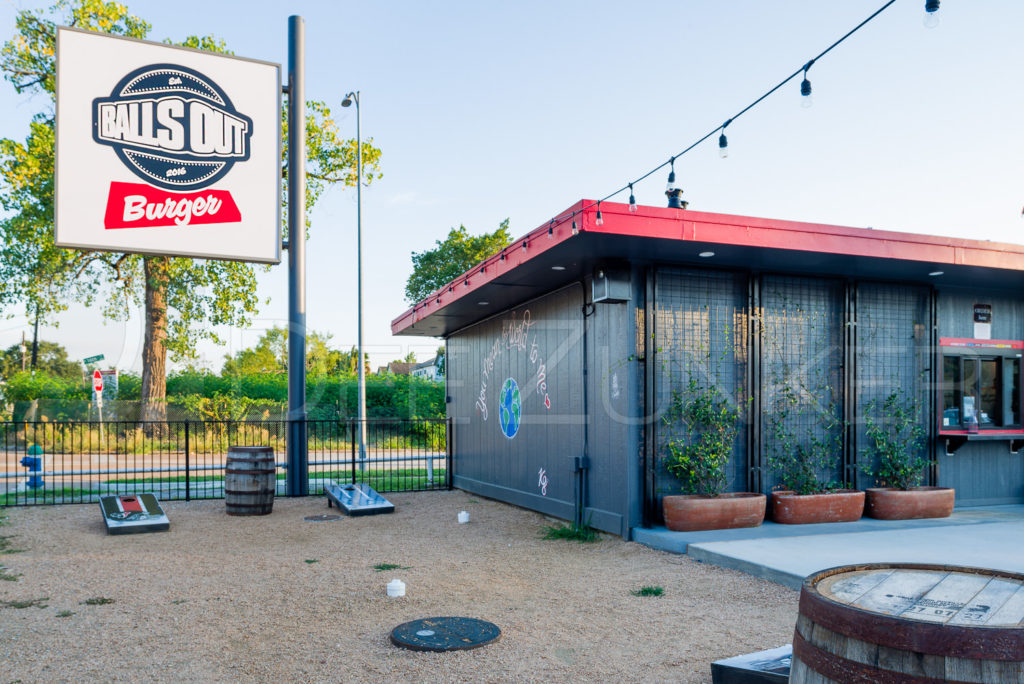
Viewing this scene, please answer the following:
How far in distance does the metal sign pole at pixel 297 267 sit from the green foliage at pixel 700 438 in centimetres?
630

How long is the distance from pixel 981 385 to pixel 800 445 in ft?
10.3

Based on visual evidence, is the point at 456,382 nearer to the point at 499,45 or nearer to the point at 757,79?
the point at 499,45

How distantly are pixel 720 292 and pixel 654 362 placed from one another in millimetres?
1198

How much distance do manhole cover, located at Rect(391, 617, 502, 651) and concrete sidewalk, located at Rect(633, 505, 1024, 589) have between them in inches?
97.4

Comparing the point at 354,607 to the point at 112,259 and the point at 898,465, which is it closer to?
the point at 898,465

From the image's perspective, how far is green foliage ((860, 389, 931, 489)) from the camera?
8.32 meters

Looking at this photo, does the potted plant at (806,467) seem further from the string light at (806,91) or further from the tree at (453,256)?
the tree at (453,256)

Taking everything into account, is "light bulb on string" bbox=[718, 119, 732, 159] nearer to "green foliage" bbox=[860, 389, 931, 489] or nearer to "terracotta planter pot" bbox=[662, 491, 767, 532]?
"terracotta planter pot" bbox=[662, 491, 767, 532]

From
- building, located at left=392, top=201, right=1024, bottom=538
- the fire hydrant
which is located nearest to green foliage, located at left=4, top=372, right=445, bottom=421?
the fire hydrant

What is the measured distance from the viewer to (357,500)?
1002 centimetres

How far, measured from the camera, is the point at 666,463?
746 cm

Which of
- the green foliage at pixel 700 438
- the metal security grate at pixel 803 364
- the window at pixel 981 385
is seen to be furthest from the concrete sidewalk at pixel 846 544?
the window at pixel 981 385

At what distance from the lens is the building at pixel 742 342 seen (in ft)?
23.7

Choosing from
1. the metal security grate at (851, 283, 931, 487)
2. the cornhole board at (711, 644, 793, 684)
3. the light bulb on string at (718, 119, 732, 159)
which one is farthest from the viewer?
the metal security grate at (851, 283, 931, 487)
